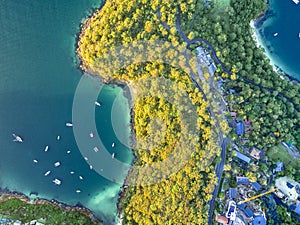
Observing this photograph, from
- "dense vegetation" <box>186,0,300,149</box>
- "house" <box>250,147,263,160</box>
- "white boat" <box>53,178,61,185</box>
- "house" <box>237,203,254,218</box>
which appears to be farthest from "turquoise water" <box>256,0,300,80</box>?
"white boat" <box>53,178,61,185</box>

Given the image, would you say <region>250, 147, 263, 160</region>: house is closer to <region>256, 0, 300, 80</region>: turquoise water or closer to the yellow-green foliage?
the yellow-green foliage

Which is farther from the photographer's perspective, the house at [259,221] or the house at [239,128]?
the house at [239,128]

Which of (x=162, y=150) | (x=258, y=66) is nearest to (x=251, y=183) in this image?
(x=162, y=150)

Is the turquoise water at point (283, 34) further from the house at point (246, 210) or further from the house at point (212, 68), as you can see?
the house at point (246, 210)

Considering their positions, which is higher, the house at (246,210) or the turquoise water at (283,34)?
the turquoise water at (283,34)

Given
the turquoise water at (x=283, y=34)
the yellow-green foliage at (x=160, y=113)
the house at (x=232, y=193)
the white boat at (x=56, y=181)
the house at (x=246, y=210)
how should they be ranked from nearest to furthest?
the yellow-green foliage at (x=160, y=113), the house at (x=232, y=193), the house at (x=246, y=210), the white boat at (x=56, y=181), the turquoise water at (x=283, y=34)

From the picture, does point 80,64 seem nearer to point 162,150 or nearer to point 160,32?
point 160,32

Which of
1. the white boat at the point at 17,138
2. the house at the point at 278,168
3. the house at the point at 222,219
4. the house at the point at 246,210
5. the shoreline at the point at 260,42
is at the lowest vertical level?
the house at the point at 222,219

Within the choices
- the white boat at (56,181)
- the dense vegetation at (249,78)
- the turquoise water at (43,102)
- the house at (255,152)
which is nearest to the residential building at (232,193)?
the house at (255,152)
